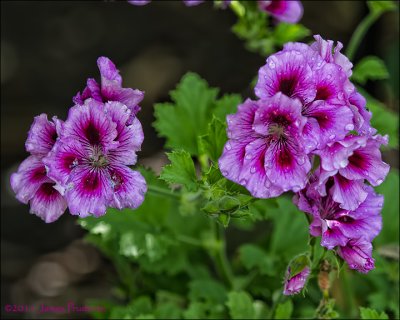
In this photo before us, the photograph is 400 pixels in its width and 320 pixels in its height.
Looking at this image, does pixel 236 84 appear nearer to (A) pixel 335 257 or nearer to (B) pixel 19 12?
(B) pixel 19 12

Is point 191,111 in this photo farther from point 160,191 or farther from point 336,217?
point 336,217

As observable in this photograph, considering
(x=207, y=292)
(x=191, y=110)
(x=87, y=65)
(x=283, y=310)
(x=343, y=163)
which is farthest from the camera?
(x=87, y=65)

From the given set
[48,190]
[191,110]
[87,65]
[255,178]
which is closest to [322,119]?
[255,178]

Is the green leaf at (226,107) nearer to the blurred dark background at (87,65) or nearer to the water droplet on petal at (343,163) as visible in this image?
the water droplet on petal at (343,163)

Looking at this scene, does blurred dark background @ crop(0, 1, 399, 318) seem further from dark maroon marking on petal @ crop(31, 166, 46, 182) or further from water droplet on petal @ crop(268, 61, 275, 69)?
water droplet on petal @ crop(268, 61, 275, 69)

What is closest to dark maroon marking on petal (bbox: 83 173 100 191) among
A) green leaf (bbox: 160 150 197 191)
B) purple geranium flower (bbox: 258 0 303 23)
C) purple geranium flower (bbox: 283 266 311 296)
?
green leaf (bbox: 160 150 197 191)

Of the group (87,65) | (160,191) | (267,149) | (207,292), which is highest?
(267,149)

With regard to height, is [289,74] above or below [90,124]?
above
